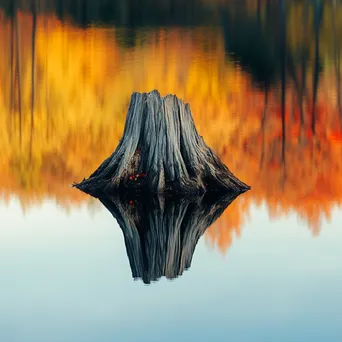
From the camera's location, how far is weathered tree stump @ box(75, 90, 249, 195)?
488 inches

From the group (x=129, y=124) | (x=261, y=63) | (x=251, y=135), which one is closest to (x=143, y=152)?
(x=129, y=124)

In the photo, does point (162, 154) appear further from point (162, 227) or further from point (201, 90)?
point (201, 90)

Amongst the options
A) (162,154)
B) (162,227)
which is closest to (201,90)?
(162,154)

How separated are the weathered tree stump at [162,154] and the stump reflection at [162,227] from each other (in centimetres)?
22

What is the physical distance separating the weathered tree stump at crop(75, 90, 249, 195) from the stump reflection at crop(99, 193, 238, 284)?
0.22m

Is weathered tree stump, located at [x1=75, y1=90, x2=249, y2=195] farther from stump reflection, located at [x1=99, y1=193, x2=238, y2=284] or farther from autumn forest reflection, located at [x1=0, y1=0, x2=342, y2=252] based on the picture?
autumn forest reflection, located at [x1=0, y1=0, x2=342, y2=252]

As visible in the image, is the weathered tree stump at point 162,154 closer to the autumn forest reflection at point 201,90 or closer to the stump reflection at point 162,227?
the stump reflection at point 162,227

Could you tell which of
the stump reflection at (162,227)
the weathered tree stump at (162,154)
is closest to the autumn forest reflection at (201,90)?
the stump reflection at (162,227)

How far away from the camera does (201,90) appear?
26.3m

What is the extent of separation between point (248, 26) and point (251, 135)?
20.4 meters

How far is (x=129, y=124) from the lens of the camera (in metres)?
12.6

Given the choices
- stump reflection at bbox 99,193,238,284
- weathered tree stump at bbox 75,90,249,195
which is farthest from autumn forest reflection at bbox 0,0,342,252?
weathered tree stump at bbox 75,90,249,195

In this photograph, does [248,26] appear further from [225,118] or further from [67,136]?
[67,136]

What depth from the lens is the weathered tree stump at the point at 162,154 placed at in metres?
12.4
